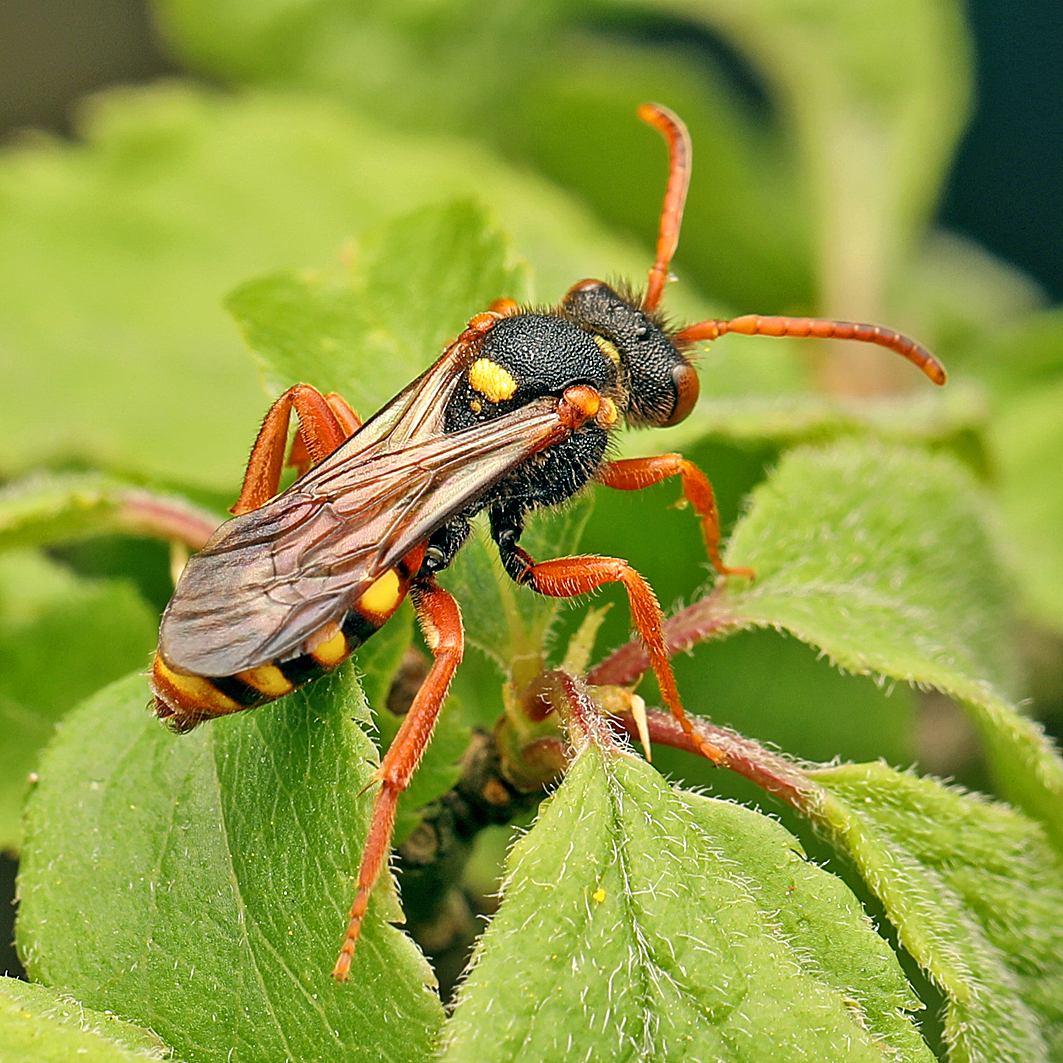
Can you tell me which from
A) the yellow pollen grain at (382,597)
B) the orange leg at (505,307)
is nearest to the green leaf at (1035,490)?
the orange leg at (505,307)

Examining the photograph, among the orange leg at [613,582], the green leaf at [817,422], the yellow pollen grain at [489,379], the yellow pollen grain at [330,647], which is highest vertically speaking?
the yellow pollen grain at [489,379]

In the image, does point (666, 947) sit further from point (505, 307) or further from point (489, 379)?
point (505, 307)

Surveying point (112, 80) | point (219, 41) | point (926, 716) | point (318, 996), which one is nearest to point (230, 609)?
point (318, 996)

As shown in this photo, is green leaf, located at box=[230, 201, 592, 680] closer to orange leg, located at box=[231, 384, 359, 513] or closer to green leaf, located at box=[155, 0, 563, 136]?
orange leg, located at box=[231, 384, 359, 513]

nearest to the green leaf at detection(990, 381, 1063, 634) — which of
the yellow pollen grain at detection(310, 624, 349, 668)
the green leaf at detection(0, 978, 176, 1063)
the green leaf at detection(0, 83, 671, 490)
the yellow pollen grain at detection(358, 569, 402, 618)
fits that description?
the green leaf at detection(0, 83, 671, 490)

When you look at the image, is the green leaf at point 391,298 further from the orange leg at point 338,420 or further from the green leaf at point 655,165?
the green leaf at point 655,165

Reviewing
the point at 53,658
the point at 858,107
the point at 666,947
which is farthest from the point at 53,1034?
the point at 858,107

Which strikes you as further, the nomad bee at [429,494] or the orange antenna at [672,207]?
the orange antenna at [672,207]
